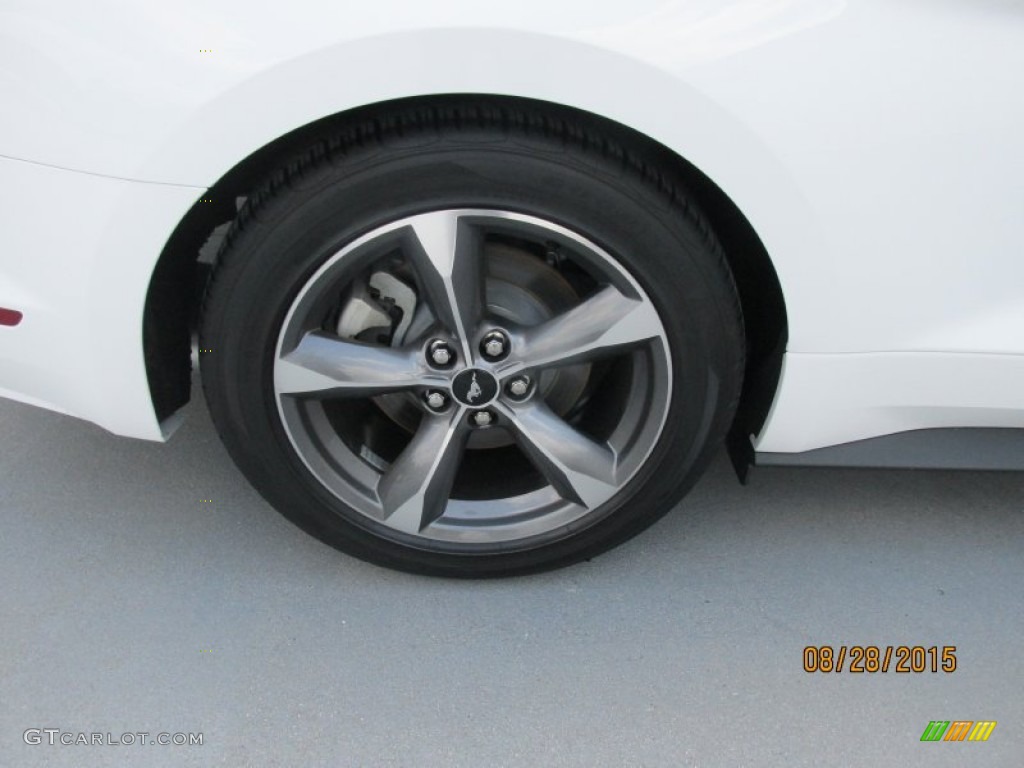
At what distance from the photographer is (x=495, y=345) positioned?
1516 millimetres

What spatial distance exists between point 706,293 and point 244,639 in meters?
1.08

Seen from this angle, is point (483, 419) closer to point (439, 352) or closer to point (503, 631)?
point (439, 352)

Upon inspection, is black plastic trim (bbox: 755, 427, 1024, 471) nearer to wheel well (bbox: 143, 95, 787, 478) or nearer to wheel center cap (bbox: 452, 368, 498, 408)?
wheel well (bbox: 143, 95, 787, 478)

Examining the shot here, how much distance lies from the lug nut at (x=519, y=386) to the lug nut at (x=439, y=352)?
0.12 meters

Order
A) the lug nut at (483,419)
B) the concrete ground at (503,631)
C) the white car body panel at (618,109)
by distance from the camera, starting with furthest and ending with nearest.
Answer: the lug nut at (483,419), the concrete ground at (503,631), the white car body panel at (618,109)

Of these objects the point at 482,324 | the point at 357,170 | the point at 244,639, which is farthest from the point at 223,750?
the point at 357,170

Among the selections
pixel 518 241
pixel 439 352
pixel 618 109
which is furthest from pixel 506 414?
pixel 618 109

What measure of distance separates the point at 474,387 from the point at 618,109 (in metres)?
0.55

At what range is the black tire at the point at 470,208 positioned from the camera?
1.35 m

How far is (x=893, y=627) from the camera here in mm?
1700

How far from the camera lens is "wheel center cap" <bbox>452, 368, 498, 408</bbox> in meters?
1.53

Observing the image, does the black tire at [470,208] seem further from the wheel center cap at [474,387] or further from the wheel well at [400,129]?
the wheel center cap at [474,387]
